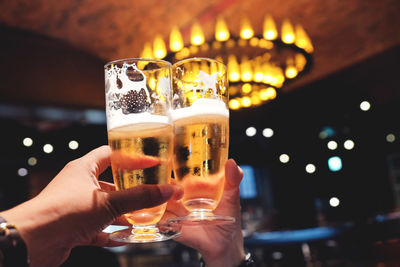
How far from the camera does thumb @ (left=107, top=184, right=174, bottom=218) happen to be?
862mm

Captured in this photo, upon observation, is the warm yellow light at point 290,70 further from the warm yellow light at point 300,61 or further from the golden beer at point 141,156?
the golden beer at point 141,156

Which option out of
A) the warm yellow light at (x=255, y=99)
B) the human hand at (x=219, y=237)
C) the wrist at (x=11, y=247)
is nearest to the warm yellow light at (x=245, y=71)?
the warm yellow light at (x=255, y=99)

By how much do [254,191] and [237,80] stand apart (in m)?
8.59

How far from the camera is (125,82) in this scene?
3.27 ft

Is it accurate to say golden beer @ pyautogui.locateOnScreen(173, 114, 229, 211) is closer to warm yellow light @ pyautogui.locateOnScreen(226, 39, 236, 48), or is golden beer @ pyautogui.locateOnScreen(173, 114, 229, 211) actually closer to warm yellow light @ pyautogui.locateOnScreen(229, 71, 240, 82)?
warm yellow light @ pyautogui.locateOnScreen(226, 39, 236, 48)

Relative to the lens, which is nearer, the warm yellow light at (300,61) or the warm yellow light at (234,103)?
the warm yellow light at (300,61)

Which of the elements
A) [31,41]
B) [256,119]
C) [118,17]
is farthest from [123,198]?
[256,119]

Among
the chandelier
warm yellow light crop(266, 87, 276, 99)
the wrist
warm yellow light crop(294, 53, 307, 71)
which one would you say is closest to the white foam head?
the wrist

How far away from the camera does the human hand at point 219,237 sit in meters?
1.32

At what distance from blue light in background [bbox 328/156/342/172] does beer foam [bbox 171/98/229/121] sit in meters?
7.62

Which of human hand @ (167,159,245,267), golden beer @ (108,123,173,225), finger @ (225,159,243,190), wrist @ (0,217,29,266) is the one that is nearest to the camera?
wrist @ (0,217,29,266)

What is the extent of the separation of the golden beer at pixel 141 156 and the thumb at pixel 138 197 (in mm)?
102

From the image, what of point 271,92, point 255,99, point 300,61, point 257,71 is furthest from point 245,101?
point 300,61

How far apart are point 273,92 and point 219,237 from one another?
2.93 meters
